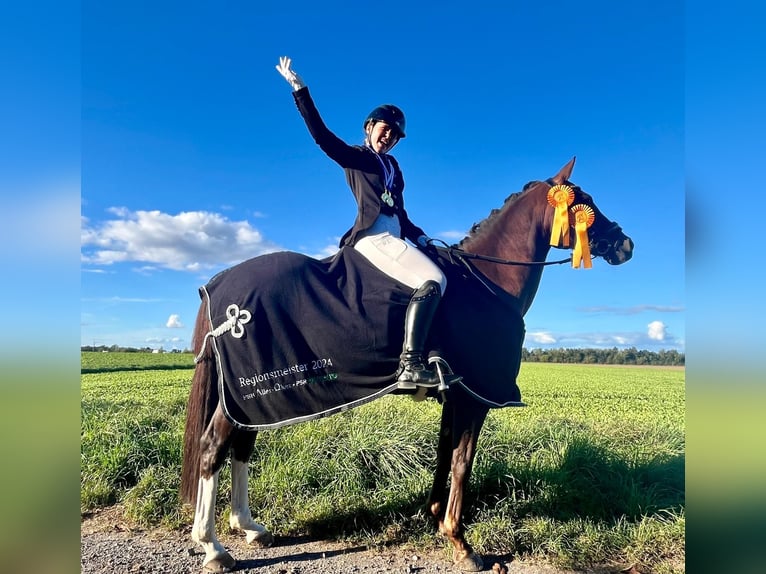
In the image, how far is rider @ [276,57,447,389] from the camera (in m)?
3.57

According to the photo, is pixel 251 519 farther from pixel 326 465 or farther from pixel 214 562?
pixel 326 465

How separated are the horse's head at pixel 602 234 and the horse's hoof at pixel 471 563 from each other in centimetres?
281

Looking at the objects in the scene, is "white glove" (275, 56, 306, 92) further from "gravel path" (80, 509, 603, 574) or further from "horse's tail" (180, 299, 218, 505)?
"gravel path" (80, 509, 603, 574)

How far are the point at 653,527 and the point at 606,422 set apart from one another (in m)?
3.65

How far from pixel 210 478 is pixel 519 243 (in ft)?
10.8

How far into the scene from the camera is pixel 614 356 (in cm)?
858

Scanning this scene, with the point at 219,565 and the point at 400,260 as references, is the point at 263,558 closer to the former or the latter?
the point at 219,565

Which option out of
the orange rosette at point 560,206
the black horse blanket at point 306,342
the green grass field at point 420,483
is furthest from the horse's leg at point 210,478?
the orange rosette at point 560,206

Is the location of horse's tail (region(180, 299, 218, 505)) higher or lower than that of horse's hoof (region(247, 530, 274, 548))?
higher

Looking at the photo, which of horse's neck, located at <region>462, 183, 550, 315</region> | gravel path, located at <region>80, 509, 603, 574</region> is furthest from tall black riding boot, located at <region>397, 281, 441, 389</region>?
gravel path, located at <region>80, 509, 603, 574</region>

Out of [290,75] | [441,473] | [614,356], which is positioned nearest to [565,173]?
[290,75]

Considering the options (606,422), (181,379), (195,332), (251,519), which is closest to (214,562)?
(251,519)

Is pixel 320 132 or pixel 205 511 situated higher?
pixel 320 132

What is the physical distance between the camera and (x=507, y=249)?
425 cm
